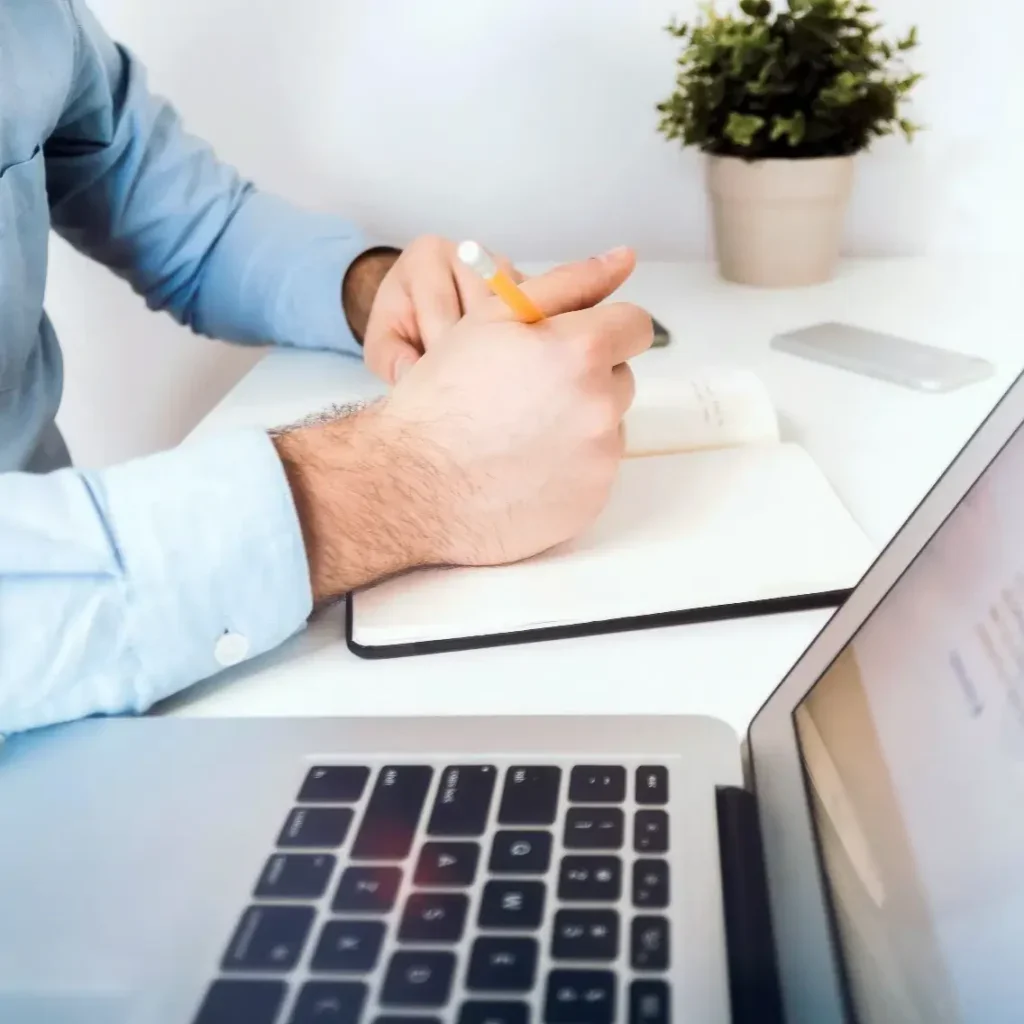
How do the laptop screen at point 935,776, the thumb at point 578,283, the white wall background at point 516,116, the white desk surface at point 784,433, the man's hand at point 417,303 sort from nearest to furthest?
the laptop screen at point 935,776, the white desk surface at point 784,433, the thumb at point 578,283, the man's hand at point 417,303, the white wall background at point 516,116

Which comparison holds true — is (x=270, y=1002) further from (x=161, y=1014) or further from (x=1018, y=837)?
(x=1018, y=837)

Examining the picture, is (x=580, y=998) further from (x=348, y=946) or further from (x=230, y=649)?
(x=230, y=649)

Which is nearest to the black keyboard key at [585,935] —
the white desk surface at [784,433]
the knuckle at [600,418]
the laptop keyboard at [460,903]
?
the laptop keyboard at [460,903]

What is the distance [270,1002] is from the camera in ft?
0.79

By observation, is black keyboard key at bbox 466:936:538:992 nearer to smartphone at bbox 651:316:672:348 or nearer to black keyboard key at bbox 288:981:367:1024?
black keyboard key at bbox 288:981:367:1024

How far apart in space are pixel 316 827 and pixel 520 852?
0.06 metres

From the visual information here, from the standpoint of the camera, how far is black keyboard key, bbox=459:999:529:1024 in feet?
0.76

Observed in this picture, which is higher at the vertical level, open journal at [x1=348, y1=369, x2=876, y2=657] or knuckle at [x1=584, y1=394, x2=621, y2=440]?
knuckle at [x1=584, y1=394, x2=621, y2=440]

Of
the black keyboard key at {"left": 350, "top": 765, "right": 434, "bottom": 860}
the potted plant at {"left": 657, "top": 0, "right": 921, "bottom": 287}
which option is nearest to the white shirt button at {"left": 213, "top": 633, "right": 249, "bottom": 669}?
the black keyboard key at {"left": 350, "top": 765, "right": 434, "bottom": 860}

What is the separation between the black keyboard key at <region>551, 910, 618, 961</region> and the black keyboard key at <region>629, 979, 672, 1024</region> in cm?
1

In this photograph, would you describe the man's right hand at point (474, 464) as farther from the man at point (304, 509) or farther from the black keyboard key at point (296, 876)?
the black keyboard key at point (296, 876)

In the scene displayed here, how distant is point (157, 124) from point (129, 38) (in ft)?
0.84

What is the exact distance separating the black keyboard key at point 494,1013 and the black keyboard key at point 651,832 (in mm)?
60

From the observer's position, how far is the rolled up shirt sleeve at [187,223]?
0.75 m
